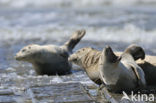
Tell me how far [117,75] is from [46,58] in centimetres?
238

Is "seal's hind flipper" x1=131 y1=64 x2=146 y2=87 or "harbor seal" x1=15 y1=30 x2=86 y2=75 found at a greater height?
"harbor seal" x1=15 y1=30 x2=86 y2=75

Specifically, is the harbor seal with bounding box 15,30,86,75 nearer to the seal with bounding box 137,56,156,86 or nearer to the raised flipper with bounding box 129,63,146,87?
the seal with bounding box 137,56,156,86

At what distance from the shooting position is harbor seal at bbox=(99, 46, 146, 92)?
5.23 m

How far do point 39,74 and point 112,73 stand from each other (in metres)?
2.39

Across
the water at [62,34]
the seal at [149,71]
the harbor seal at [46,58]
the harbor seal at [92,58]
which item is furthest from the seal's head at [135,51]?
the harbor seal at [46,58]

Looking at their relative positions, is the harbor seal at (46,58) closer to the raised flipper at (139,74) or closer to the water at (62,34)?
the water at (62,34)

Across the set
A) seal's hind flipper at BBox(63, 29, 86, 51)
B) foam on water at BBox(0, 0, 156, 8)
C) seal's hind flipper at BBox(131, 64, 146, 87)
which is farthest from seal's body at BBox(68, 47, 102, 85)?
foam on water at BBox(0, 0, 156, 8)

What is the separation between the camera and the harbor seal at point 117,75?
523cm

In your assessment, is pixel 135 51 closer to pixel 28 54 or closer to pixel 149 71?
pixel 149 71

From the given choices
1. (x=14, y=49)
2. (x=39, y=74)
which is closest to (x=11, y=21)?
(x=14, y=49)

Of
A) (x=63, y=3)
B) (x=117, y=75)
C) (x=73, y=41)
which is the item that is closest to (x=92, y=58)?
(x=117, y=75)

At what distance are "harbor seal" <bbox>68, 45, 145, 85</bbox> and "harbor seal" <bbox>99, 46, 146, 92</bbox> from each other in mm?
499

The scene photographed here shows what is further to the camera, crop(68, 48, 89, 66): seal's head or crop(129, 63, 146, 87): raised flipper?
crop(68, 48, 89, 66): seal's head

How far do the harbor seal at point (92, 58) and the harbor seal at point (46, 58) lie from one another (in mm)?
1071
